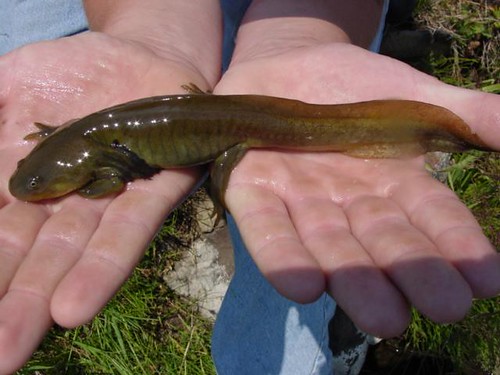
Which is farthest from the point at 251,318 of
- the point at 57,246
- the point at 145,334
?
the point at 57,246

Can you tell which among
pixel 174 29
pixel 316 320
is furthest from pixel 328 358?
pixel 174 29

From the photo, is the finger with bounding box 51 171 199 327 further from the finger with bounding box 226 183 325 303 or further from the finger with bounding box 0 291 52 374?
the finger with bounding box 226 183 325 303

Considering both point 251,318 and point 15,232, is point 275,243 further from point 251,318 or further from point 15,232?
point 251,318

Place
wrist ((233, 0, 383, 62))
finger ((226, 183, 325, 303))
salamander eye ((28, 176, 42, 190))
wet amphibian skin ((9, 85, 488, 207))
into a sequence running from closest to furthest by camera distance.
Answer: finger ((226, 183, 325, 303)) → salamander eye ((28, 176, 42, 190)) → wet amphibian skin ((9, 85, 488, 207)) → wrist ((233, 0, 383, 62))

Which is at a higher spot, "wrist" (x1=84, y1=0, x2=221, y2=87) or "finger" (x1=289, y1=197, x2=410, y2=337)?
"finger" (x1=289, y1=197, x2=410, y2=337)

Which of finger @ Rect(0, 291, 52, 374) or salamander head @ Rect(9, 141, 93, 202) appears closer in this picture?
finger @ Rect(0, 291, 52, 374)

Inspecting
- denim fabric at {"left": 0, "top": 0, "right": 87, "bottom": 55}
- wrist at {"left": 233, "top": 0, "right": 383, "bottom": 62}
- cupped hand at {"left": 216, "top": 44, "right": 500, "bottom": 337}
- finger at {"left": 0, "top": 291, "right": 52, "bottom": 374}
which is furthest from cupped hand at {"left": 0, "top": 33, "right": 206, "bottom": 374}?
denim fabric at {"left": 0, "top": 0, "right": 87, "bottom": 55}

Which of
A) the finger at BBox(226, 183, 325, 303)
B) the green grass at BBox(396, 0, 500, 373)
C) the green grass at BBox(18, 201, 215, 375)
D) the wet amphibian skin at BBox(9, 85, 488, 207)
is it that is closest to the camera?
the finger at BBox(226, 183, 325, 303)
